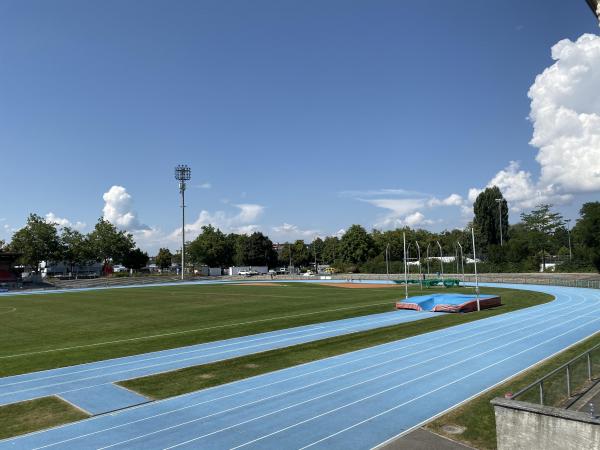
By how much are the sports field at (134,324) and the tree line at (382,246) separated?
33.5 metres

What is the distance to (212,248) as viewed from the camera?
126m

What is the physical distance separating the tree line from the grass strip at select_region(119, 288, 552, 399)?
40.9m

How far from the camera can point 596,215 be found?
6322cm

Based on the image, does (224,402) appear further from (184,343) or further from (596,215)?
(596,215)

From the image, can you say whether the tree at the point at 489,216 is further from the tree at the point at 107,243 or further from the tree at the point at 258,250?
the tree at the point at 107,243

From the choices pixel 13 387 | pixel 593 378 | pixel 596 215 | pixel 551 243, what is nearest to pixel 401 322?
pixel 593 378

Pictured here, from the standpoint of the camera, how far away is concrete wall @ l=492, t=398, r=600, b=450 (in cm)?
776

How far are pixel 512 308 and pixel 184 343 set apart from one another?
23.7 metres

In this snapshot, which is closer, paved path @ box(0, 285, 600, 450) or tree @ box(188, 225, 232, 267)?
paved path @ box(0, 285, 600, 450)

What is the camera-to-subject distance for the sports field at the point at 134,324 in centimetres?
2015

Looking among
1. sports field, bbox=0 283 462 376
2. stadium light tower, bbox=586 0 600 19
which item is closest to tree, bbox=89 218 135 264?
sports field, bbox=0 283 462 376

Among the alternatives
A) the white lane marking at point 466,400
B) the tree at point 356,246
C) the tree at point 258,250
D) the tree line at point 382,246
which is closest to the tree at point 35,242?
the tree line at point 382,246

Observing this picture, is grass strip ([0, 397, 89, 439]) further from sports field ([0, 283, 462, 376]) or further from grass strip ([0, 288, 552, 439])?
sports field ([0, 283, 462, 376])

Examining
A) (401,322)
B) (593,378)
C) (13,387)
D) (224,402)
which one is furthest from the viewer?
(401,322)
